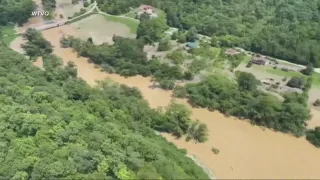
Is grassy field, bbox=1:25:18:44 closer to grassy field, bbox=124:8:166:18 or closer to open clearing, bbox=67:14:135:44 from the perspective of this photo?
open clearing, bbox=67:14:135:44

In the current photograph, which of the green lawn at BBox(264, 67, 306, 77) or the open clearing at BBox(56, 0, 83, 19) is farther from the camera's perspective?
the open clearing at BBox(56, 0, 83, 19)

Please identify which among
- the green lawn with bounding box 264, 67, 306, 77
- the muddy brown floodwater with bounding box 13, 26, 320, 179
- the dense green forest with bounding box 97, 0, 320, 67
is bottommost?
the muddy brown floodwater with bounding box 13, 26, 320, 179

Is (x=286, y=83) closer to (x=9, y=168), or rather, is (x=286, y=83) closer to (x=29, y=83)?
(x=29, y=83)

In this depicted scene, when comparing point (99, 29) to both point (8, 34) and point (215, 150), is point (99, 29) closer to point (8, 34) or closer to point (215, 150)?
point (8, 34)

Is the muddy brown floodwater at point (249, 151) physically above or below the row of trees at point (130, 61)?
below

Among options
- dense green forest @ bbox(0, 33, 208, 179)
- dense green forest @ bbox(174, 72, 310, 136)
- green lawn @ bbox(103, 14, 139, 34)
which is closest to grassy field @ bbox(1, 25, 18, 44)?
green lawn @ bbox(103, 14, 139, 34)

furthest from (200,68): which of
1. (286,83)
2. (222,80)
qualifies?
(286,83)

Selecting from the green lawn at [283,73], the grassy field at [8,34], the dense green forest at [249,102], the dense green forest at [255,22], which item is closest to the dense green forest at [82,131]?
the dense green forest at [249,102]

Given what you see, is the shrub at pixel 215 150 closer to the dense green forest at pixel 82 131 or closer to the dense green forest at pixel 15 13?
the dense green forest at pixel 82 131
